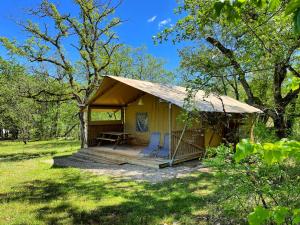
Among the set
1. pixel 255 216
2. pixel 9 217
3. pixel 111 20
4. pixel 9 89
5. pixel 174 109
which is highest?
pixel 111 20

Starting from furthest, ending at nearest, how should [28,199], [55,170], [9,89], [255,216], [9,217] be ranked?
[9,89]
[55,170]
[28,199]
[9,217]
[255,216]

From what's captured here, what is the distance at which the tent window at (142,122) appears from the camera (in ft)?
46.9

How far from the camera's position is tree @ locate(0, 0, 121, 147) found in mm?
15148

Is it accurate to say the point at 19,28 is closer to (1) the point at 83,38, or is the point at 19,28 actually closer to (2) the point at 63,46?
(2) the point at 63,46

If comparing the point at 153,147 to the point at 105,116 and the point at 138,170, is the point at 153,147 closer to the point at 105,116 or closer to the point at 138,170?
the point at 138,170

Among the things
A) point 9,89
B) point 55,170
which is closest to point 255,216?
point 55,170

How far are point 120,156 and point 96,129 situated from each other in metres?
3.18

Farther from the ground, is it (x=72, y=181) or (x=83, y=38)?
(x=83, y=38)

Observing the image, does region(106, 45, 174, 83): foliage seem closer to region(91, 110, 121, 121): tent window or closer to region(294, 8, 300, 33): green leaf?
region(91, 110, 121, 121): tent window

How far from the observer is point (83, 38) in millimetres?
15703

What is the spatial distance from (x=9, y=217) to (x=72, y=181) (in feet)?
9.81

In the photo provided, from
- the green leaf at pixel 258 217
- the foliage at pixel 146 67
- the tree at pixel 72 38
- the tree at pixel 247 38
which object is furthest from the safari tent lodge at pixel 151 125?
the foliage at pixel 146 67

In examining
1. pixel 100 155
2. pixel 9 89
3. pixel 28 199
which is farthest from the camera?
pixel 9 89

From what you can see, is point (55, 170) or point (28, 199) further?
point (55, 170)
